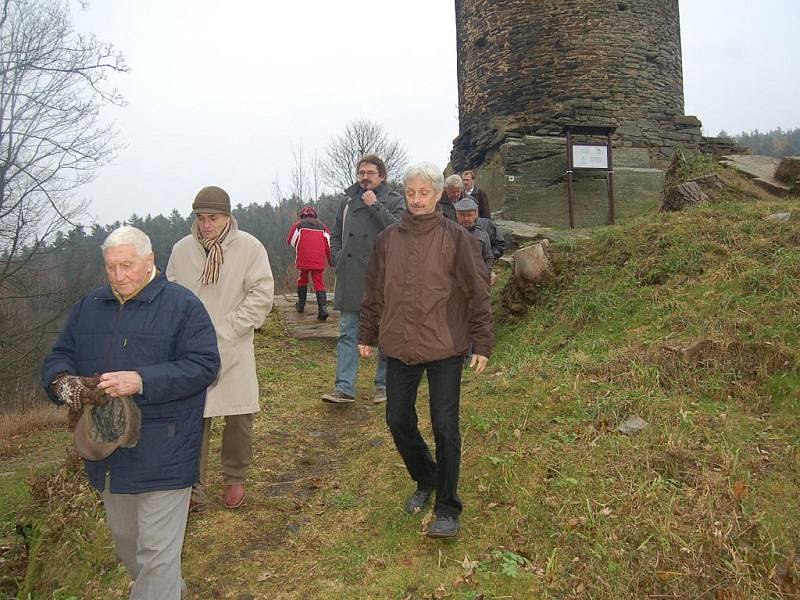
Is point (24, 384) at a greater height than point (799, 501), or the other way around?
point (799, 501)

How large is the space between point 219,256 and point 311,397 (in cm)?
311

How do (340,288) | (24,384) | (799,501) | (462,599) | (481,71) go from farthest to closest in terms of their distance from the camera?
(24,384) → (481,71) → (340,288) → (799,501) → (462,599)

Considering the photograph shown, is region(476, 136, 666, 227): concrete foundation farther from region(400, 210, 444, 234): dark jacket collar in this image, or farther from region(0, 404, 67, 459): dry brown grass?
region(0, 404, 67, 459): dry brown grass

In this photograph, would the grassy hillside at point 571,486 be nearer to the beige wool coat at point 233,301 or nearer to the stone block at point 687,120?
the beige wool coat at point 233,301

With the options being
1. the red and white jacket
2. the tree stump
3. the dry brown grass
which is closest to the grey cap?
the tree stump

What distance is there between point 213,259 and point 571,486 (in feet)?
7.96

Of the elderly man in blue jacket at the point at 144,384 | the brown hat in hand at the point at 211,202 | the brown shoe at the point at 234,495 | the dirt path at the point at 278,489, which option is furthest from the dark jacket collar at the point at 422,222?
the brown shoe at the point at 234,495

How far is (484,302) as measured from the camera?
311 cm

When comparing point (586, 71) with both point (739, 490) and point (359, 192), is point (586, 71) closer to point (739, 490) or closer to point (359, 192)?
point (359, 192)

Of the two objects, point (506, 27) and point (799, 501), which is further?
point (506, 27)

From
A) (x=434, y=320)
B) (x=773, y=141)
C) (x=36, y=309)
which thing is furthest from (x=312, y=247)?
(x=773, y=141)

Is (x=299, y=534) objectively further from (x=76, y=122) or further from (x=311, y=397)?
(x=76, y=122)

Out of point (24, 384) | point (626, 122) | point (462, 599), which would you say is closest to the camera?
point (462, 599)

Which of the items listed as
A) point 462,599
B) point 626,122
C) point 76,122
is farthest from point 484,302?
point 76,122
